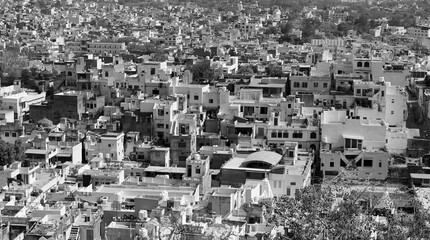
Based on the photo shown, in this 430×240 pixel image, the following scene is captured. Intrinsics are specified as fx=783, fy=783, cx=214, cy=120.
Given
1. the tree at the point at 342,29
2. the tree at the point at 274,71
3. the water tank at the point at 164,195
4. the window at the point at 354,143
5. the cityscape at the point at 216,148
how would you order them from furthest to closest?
the tree at the point at 342,29 < the tree at the point at 274,71 < the window at the point at 354,143 < the water tank at the point at 164,195 < the cityscape at the point at 216,148

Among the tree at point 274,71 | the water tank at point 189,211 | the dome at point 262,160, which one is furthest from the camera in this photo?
the tree at point 274,71

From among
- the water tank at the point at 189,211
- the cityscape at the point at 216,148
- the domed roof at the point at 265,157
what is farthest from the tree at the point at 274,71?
the water tank at the point at 189,211

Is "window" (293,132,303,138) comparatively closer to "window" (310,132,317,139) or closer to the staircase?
"window" (310,132,317,139)

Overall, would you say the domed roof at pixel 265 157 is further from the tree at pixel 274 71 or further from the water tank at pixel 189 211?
the tree at pixel 274 71

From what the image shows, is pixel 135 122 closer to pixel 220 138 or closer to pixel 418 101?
pixel 220 138

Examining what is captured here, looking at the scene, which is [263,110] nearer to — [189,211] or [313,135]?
[313,135]
